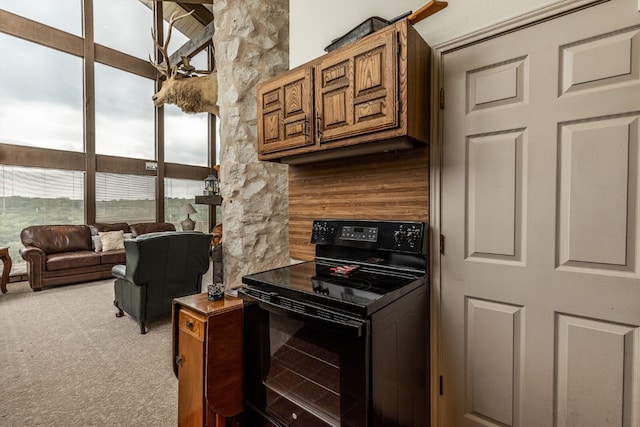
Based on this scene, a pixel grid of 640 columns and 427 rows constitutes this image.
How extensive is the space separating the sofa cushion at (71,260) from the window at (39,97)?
2402 millimetres

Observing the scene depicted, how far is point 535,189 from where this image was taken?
4.12ft

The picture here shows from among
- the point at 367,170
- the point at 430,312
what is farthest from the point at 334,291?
the point at 367,170

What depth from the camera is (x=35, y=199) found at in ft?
19.3

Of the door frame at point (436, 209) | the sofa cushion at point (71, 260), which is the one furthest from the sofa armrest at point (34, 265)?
the door frame at point (436, 209)

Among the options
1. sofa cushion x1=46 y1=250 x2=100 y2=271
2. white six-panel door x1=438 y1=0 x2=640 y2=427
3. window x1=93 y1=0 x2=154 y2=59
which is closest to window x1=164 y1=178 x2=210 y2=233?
sofa cushion x1=46 y1=250 x2=100 y2=271

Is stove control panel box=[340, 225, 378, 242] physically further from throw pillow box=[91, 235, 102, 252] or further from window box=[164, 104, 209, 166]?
window box=[164, 104, 209, 166]

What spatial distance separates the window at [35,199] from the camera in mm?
5507

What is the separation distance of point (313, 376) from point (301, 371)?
2.5 inches

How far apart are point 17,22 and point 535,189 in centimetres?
855

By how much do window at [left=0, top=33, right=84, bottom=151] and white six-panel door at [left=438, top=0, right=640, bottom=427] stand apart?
7511 millimetres

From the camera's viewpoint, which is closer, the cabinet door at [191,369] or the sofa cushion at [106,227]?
the cabinet door at [191,369]

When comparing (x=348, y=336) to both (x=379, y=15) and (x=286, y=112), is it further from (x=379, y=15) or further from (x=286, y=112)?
(x=379, y=15)

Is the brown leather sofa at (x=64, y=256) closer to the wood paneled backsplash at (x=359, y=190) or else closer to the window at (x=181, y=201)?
the window at (x=181, y=201)

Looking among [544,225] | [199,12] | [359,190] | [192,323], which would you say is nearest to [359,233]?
[359,190]
